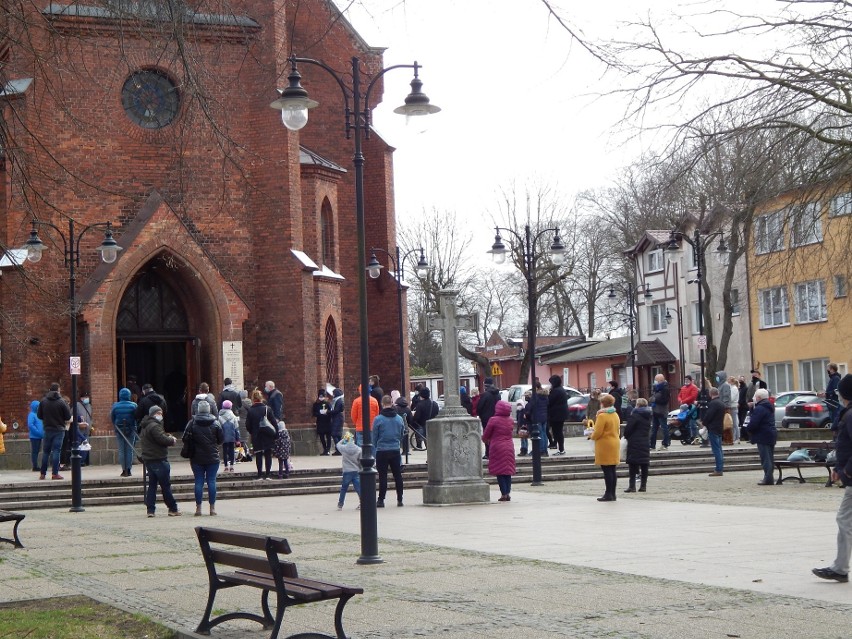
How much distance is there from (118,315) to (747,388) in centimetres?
1783

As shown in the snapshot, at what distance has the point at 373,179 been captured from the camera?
132 ft

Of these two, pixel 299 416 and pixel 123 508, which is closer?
pixel 123 508

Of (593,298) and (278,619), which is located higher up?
(593,298)

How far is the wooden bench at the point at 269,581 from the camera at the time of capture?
292 inches

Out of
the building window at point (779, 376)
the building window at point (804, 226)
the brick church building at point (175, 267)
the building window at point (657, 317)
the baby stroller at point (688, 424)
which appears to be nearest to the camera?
the building window at point (804, 226)

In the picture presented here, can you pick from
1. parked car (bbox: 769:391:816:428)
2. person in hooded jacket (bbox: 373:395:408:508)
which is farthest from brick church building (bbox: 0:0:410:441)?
parked car (bbox: 769:391:816:428)

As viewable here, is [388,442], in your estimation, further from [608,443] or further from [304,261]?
[304,261]

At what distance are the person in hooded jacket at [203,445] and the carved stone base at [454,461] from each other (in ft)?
11.0

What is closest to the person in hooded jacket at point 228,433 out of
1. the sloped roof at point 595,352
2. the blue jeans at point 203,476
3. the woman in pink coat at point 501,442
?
the blue jeans at point 203,476

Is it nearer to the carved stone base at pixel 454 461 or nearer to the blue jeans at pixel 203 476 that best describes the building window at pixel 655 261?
the carved stone base at pixel 454 461

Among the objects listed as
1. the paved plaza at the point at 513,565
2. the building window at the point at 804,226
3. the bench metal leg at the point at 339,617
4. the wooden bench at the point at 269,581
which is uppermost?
the building window at the point at 804,226

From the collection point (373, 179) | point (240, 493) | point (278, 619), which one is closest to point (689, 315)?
point (373, 179)

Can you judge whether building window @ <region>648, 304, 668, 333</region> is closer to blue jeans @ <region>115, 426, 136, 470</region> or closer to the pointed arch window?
the pointed arch window

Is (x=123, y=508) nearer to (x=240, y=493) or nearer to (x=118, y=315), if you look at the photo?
(x=240, y=493)
